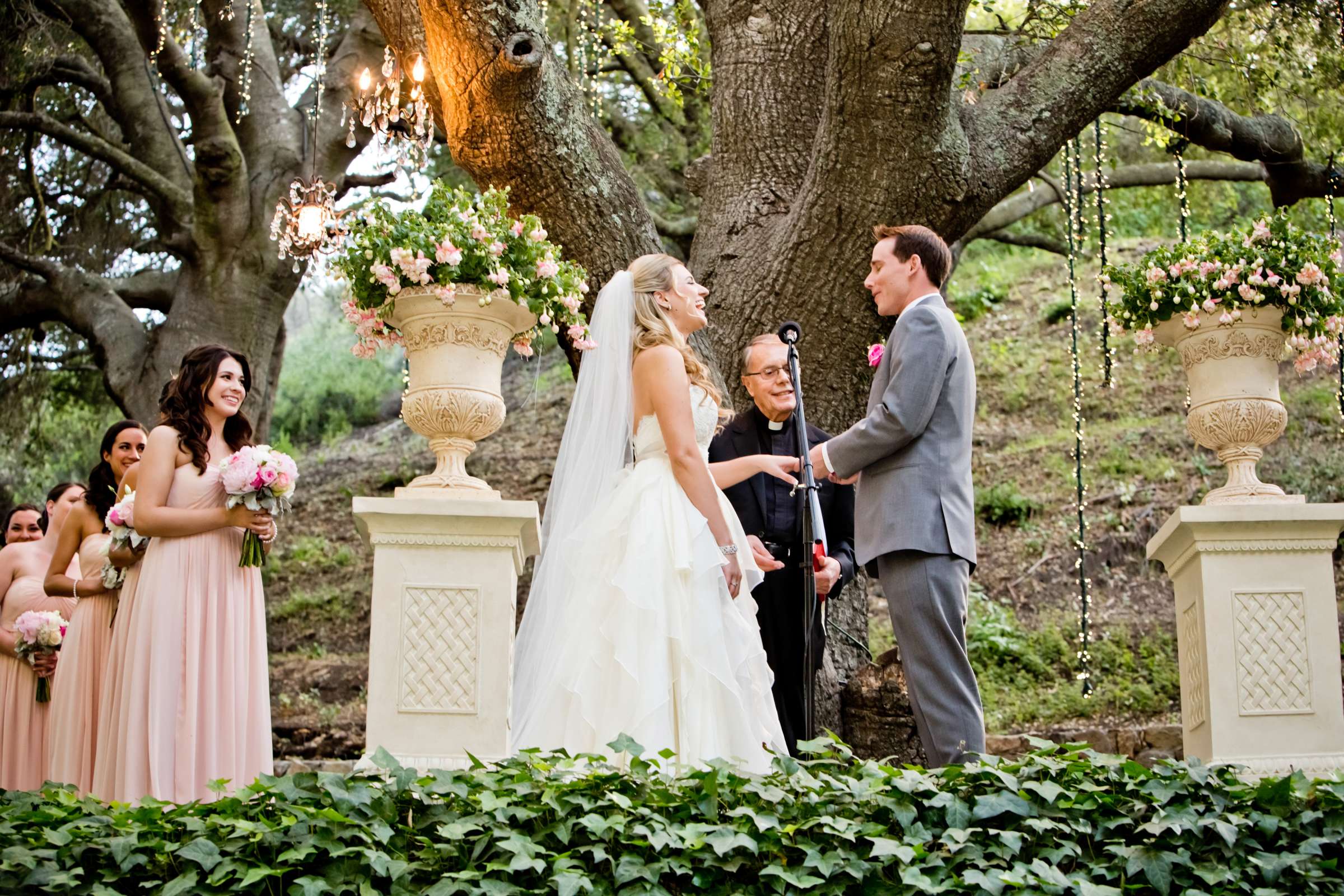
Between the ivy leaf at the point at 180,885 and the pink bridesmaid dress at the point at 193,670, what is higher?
the pink bridesmaid dress at the point at 193,670

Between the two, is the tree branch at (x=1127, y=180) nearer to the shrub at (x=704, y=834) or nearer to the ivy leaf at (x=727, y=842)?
the shrub at (x=704, y=834)

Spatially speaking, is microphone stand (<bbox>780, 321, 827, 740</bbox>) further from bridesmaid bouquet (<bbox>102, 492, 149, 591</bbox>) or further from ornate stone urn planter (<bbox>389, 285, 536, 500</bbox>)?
bridesmaid bouquet (<bbox>102, 492, 149, 591</bbox>)

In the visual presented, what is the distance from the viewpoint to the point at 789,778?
3480 millimetres

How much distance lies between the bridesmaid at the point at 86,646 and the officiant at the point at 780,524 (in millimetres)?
2322

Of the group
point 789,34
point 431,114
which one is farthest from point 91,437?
point 789,34

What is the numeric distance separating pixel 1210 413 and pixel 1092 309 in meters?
10.9

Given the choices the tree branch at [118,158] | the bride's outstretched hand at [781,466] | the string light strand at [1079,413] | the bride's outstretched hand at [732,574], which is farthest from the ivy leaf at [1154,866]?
the tree branch at [118,158]

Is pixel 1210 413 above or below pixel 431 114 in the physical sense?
below

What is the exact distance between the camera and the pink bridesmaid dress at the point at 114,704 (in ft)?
15.1

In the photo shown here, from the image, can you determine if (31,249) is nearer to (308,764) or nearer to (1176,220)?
(308,764)

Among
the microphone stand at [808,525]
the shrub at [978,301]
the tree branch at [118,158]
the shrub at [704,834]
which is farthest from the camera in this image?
the shrub at [978,301]

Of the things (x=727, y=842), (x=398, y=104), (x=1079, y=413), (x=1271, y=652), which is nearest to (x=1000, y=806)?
Result: (x=727, y=842)

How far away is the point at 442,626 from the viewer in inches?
191

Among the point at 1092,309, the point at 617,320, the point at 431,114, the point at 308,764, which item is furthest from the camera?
the point at 1092,309
